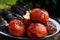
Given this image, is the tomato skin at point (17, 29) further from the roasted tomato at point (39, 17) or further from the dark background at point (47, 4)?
the dark background at point (47, 4)

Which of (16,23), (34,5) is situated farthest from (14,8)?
(34,5)

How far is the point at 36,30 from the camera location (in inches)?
26.9

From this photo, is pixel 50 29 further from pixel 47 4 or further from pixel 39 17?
pixel 47 4

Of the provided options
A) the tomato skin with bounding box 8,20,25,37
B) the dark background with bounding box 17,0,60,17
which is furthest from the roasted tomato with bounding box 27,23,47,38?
the dark background with bounding box 17,0,60,17

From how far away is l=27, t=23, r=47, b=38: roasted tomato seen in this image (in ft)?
2.24

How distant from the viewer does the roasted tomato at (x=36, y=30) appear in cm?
68

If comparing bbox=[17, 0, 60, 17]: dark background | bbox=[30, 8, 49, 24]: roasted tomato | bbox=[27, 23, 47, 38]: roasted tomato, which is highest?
bbox=[17, 0, 60, 17]: dark background

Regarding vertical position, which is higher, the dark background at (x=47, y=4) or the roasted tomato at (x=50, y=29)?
the dark background at (x=47, y=4)

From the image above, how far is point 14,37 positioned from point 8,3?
0.50m

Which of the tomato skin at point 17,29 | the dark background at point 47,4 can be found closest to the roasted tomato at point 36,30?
the tomato skin at point 17,29

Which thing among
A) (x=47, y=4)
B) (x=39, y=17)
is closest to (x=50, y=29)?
(x=39, y=17)

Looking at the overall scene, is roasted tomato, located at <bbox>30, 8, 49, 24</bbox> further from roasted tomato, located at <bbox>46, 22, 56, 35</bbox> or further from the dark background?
the dark background

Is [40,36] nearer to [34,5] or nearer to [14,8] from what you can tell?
[14,8]

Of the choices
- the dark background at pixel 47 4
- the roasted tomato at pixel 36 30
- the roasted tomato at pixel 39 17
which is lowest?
the roasted tomato at pixel 36 30
